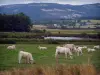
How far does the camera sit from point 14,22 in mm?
7918

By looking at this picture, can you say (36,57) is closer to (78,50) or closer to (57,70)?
(57,70)

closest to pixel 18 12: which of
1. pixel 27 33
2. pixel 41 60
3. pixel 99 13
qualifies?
pixel 27 33

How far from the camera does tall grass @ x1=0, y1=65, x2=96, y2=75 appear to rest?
300 inches

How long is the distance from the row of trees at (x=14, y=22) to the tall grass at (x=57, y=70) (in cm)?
86

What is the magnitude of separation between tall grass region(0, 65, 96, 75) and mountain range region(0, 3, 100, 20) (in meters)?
1.07

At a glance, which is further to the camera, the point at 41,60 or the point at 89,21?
the point at 89,21

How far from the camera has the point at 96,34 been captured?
8117 mm

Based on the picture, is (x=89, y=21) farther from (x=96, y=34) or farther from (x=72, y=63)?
(x=72, y=63)

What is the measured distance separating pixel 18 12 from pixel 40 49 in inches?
35.0

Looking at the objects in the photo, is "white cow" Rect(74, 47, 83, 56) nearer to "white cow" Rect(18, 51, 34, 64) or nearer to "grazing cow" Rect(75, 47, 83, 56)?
"grazing cow" Rect(75, 47, 83, 56)

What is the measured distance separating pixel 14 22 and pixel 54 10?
35.9 inches

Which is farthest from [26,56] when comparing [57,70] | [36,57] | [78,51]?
[78,51]

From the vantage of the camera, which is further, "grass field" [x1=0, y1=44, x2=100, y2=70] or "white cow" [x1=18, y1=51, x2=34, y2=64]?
"white cow" [x1=18, y1=51, x2=34, y2=64]

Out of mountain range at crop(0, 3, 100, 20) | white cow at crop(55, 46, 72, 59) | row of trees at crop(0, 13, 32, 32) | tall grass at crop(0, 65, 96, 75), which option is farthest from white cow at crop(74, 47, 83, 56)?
row of trees at crop(0, 13, 32, 32)
